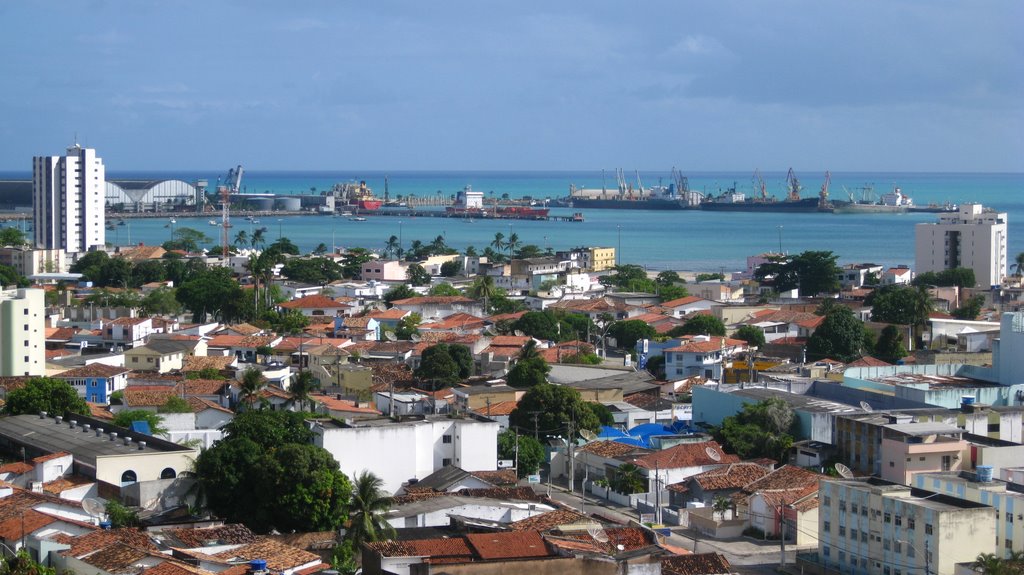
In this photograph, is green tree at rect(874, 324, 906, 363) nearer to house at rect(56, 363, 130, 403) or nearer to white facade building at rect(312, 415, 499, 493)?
white facade building at rect(312, 415, 499, 493)

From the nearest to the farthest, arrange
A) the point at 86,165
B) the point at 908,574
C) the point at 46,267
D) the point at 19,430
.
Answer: the point at 908,574
the point at 19,430
the point at 46,267
the point at 86,165

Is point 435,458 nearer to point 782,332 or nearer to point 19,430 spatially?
point 19,430

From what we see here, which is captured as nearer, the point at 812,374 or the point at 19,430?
the point at 19,430

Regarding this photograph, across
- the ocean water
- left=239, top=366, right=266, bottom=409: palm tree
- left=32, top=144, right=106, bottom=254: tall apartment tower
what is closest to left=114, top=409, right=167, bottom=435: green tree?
left=239, top=366, right=266, bottom=409: palm tree

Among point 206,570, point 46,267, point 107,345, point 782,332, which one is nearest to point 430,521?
point 206,570

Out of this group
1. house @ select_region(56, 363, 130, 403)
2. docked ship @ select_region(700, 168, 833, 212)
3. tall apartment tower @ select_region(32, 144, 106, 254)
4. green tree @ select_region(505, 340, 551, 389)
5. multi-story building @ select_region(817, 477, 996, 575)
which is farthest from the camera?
docked ship @ select_region(700, 168, 833, 212)

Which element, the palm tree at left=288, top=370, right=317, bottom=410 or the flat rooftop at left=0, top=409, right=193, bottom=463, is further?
the palm tree at left=288, top=370, right=317, bottom=410

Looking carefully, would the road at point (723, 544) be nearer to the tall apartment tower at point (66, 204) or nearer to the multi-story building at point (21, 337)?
the multi-story building at point (21, 337)

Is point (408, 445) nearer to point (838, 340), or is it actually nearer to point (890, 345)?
point (838, 340)
